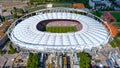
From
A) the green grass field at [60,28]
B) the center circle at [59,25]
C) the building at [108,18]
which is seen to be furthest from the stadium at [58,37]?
the building at [108,18]

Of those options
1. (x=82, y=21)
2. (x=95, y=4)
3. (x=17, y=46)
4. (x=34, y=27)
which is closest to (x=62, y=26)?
(x=82, y=21)

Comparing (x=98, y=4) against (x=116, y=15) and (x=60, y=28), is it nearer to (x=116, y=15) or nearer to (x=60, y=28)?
(x=116, y=15)

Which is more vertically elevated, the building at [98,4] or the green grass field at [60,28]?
the building at [98,4]

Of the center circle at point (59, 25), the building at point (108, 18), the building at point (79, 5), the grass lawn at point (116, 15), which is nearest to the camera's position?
the center circle at point (59, 25)

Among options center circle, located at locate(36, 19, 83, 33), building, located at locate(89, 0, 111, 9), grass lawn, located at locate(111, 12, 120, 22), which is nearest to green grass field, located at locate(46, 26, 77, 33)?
center circle, located at locate(36, 19, 83, 33)

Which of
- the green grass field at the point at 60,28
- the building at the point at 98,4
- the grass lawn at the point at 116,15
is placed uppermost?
the building at the point at 98,4

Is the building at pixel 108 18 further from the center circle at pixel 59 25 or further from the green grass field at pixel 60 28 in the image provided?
the green grass field at pixel 60 28

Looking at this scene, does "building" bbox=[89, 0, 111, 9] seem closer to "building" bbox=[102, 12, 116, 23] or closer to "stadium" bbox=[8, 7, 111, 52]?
"building" bbox=[102, 12, 116, 23]

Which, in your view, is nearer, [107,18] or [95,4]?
[107,18]

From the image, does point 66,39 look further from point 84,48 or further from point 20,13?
point 20,13

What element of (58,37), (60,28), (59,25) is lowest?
(60,28)

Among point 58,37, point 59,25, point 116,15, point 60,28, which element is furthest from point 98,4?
point 58,37
